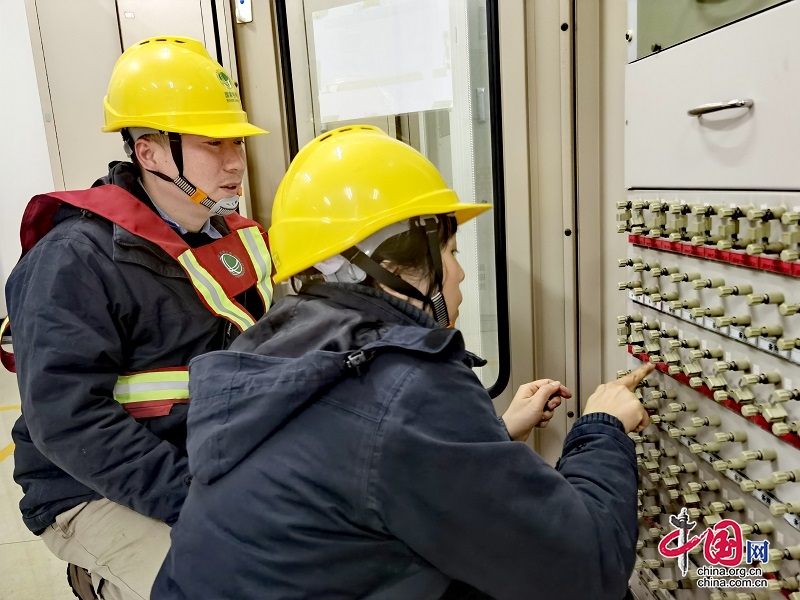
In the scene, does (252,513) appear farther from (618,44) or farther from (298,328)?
(618,44)

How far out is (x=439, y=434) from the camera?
942mm

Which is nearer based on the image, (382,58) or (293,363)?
(293,363)

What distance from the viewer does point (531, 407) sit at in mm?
1541

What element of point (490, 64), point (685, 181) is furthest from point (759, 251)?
point (490, 64)

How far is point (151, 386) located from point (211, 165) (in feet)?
1.93

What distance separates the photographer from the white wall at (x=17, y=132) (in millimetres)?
5137

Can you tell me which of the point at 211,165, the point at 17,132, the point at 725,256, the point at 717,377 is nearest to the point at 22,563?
the point at 211,165

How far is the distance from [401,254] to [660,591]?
1164 mm

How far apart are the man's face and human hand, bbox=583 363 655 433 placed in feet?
3.50

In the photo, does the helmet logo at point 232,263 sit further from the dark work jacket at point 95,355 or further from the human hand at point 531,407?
the human hand at point 531,407

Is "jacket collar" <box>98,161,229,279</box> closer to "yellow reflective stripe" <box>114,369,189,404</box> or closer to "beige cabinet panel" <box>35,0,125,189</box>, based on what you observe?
"yellow reflective stripe" <box>114,369,189,404</box>

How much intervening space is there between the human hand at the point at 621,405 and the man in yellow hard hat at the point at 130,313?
2.96 feet

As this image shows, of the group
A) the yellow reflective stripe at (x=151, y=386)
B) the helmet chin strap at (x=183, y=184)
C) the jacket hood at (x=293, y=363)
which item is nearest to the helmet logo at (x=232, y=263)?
the helmet chin strap at (x=183, y=184)

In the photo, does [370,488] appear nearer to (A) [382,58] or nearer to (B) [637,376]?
(B) [637,376]
